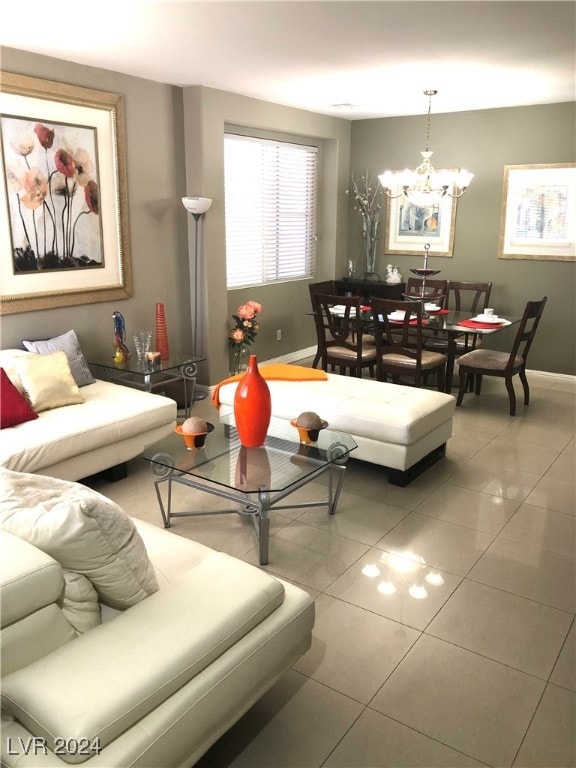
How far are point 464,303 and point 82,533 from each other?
540cm

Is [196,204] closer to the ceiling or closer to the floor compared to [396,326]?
closer to the ceiling

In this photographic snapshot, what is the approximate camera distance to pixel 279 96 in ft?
17.3

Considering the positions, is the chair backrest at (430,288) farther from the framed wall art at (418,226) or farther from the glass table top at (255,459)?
the glass table top at (255,459)

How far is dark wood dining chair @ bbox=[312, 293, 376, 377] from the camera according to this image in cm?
516

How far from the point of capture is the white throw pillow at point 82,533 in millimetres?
1534

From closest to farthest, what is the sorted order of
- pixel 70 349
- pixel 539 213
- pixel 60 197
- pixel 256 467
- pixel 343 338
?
pixel 256 467 → pixel 70 349 → pixel 60 197 → pixel 343 338 → pixel 539 213

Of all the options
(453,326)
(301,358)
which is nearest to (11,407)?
(453,326)

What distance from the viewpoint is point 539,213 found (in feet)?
19.1

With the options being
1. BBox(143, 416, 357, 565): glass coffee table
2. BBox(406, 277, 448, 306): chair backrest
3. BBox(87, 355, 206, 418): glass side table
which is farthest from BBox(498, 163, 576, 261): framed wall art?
BBox(143, 416, 357, 565): glass coffee table

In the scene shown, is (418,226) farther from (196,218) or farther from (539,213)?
(196,218)

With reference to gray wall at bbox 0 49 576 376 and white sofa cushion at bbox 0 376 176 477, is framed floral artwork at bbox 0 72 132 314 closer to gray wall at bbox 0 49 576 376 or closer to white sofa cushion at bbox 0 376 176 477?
gray wall at bbox 0 49 576 376

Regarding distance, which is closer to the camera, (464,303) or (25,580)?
(25,580)

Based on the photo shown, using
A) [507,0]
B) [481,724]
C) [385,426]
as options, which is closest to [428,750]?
[481,724]

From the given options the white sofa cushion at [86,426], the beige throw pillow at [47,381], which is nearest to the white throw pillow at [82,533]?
the white sofa cushion at [86,426]
